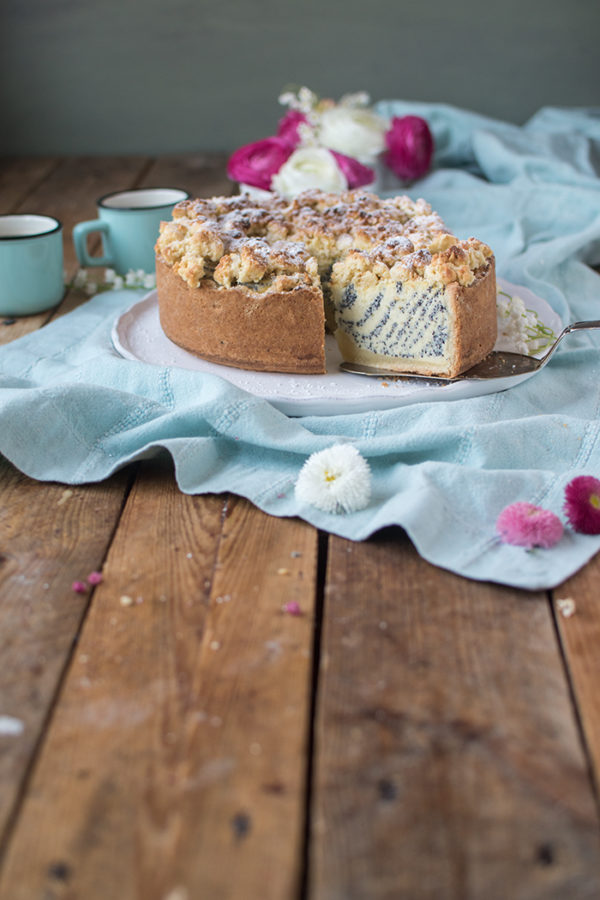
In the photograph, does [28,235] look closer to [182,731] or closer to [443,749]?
[182,731]

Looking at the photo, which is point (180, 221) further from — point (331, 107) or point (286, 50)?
point (286, 50)

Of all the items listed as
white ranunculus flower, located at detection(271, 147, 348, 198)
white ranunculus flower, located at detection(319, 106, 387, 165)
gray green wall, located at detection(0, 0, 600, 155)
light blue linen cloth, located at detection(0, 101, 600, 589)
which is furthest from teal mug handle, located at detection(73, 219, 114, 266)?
gray green wall, located at detection(0, 0, 600, 155)

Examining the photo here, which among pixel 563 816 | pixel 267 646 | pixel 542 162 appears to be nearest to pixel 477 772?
pixel 563 816

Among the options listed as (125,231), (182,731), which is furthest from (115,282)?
(182,731)

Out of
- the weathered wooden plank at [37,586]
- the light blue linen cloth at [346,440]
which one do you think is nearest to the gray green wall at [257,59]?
the light blue linen cloth at [346,440]

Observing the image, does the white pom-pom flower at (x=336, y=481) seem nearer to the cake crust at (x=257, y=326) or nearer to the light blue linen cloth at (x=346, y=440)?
the light blue linen cloth at (x=346, y=440)

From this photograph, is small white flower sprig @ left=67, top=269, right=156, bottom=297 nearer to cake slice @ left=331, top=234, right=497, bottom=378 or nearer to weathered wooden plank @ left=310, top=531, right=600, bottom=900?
cake slice @ left=331, top=234, right=497, bottom=378

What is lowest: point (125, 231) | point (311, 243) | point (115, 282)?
point (115, 282)
